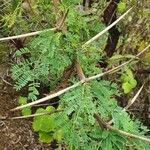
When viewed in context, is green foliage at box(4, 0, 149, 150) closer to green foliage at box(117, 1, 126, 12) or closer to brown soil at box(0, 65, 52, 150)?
green foliage at box(117, 1, 126, 12)

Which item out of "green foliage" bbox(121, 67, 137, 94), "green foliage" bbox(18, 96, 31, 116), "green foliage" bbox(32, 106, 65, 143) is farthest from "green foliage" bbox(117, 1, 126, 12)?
"green foliage" bbox(18, 96, 31, 116)

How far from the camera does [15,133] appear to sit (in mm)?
2395

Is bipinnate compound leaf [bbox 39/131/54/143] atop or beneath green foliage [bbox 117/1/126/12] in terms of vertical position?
beneath

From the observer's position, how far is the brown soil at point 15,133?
2.36 metres

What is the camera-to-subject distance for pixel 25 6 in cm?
180

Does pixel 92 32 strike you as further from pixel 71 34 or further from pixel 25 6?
pixel 25 6

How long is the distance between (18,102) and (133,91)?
691 millimetres

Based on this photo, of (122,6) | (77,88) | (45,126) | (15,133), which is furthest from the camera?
(15,133)

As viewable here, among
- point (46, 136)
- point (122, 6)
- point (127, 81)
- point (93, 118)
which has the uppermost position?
point (122, 6)

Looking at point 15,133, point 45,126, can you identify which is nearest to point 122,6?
point 45,126

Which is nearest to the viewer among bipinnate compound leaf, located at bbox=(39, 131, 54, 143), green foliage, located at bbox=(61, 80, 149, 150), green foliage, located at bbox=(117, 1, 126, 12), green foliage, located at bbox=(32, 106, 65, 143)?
green foliage, located at bbox=(61, 80, 149, 150)

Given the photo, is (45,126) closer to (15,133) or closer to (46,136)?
(46,136)

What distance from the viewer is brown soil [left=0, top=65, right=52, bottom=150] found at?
2.36m

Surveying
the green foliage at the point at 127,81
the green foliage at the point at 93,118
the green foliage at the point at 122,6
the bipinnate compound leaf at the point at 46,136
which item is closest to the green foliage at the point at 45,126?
the bipinnate compound leaf at the point at 46,136
